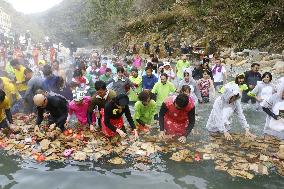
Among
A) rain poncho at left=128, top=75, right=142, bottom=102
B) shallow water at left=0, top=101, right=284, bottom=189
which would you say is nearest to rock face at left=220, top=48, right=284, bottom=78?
rain poncho at left=128, top=75, right=142, bottom=102

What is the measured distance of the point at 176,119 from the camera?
807 cm

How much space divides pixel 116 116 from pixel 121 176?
152 centimetres

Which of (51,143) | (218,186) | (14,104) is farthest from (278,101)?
(14,104)

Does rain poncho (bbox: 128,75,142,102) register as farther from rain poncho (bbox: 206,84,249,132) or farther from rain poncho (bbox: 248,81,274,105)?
rain poncho (bbox: 206,84,249,132)

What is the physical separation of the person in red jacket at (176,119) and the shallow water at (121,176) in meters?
0.71

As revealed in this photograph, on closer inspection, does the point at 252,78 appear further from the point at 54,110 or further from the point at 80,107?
the point at 54,110

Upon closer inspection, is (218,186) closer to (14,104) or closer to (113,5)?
(14,104)

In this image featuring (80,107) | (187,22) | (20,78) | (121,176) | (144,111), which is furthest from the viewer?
(187,22)

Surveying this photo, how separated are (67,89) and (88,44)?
1631 inches

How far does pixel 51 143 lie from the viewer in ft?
25.7

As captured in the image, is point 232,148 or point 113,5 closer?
point 232,148

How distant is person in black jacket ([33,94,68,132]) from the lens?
25.9 ft

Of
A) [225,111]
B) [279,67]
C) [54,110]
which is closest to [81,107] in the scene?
[54,110]

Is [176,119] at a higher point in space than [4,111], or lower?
Result: lower
